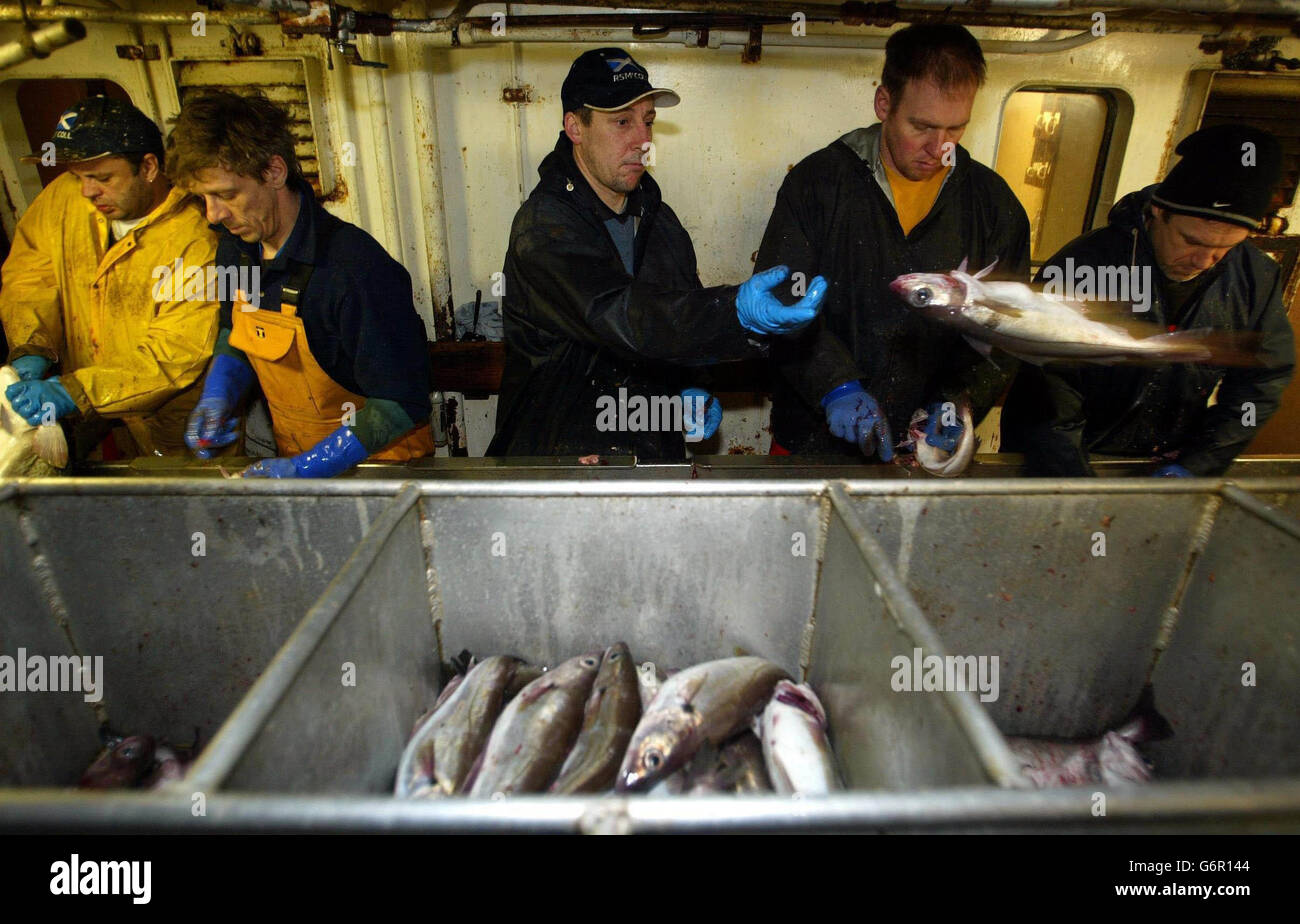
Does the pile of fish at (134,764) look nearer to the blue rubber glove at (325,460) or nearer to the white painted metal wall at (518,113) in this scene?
the blue rubber glove at (325,460)

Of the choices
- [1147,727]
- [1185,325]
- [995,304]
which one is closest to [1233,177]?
[1185,325]

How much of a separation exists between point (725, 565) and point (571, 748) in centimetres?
65

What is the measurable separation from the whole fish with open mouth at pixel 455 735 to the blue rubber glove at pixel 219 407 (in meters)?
1.93

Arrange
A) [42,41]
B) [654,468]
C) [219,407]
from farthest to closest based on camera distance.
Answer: [42,41], [219,407], [654,468]

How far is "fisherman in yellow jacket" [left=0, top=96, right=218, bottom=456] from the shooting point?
277 centimetres

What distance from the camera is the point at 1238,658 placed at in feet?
5.59

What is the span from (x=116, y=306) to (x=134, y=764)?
2348 mm

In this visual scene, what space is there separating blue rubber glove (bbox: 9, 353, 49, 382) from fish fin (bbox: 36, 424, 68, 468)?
667 mm

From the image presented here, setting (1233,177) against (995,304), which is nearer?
(995,304)

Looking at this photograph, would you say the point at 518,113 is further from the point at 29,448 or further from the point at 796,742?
the point at 796,742

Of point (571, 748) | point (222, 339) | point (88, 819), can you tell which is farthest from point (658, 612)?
point (222, 339)

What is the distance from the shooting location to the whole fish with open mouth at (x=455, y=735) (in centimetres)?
144

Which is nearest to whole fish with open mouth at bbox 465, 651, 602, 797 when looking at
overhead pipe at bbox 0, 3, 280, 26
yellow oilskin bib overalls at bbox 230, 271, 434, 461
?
yellow oilskin bib overalls at bbox 230, 271, 434, 461

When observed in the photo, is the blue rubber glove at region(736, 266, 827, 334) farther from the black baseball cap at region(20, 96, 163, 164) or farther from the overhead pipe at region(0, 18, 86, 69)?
the overhead pipe at region(0, 18, 86, 69)
